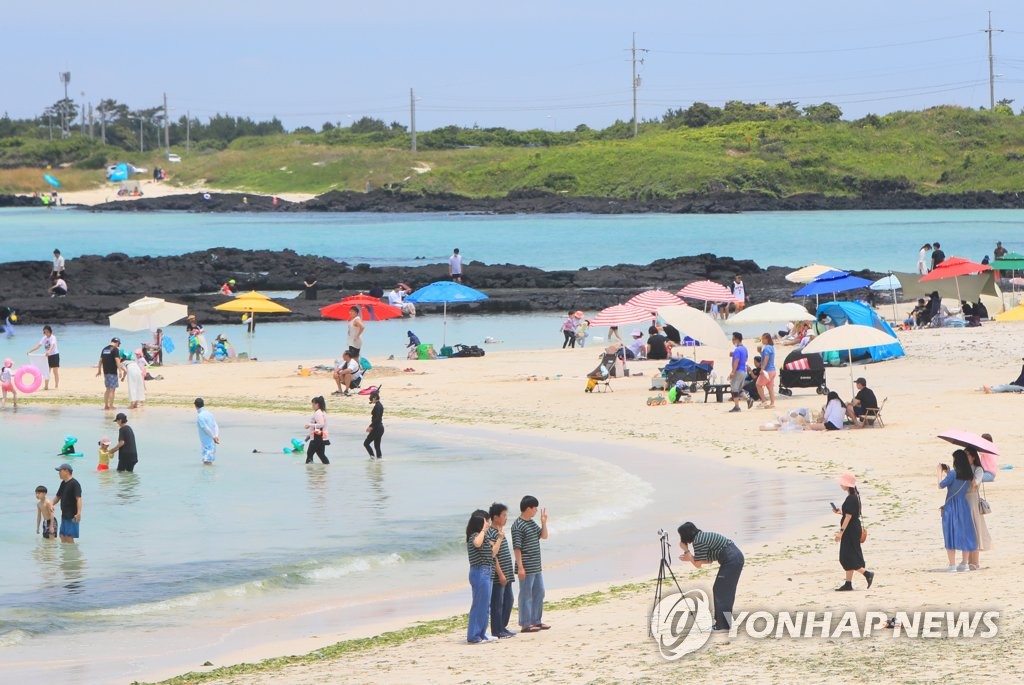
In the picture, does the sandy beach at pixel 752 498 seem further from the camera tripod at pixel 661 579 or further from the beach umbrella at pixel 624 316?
the beach umbrella at pixel 624 316

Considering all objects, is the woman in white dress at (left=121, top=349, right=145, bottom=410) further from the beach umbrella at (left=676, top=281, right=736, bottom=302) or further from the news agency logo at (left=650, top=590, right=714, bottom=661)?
the news agency logo at (left=650, top=590, right=714, bottom=661)

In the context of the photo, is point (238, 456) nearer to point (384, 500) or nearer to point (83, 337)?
point (384, 500)

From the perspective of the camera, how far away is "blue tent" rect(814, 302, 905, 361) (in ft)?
97.7

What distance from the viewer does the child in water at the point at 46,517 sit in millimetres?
17562

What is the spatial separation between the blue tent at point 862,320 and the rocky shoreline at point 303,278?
17.5m

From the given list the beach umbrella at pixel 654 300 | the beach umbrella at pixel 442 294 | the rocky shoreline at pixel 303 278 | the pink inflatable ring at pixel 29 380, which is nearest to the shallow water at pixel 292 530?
the pink inflatable ring at pixel 29 380

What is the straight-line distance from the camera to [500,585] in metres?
11.9

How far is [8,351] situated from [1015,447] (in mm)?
29287

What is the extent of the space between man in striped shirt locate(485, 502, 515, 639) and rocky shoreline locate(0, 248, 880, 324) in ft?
117

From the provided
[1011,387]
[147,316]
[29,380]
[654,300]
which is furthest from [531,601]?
[147,316]

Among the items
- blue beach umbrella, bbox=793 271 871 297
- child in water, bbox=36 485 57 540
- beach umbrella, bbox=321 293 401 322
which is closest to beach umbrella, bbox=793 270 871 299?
blue beach umbrella, bbox=793 271 871 297

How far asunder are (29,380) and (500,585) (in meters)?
22.3

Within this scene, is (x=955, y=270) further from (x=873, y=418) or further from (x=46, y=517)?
(x=46, y=517)

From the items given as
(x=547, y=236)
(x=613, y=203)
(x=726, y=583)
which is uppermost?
(x=613, y=203)
